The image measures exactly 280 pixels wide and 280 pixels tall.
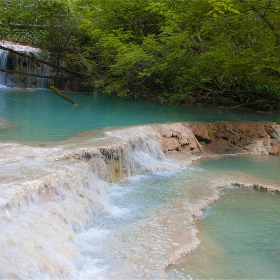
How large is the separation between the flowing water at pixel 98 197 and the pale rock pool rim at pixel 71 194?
0.6 inches

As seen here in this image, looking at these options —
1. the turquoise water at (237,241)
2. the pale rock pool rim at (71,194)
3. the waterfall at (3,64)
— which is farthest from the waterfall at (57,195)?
the waterfall at (3,64)

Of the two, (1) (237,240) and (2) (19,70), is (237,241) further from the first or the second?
(2) (19,70)

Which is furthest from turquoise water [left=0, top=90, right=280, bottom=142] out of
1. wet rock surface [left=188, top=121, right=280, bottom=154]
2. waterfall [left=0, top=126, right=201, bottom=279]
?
waterfall [left=0, top=126, right=201, bottom=279]

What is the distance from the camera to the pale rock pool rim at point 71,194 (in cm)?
423

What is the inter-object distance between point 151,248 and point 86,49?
14694mm

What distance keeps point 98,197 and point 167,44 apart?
9251 millimetres

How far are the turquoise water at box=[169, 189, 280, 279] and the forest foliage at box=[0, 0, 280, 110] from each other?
603 centimetres

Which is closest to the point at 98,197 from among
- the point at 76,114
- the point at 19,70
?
the point at 76,114

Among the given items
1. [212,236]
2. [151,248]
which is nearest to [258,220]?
[212,236]

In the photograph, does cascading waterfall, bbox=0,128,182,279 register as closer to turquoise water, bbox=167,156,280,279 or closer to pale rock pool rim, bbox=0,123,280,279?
pale rock pool rim, bbox=0,123,280,279

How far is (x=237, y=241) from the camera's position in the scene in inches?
213

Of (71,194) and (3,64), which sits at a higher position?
(3,64)

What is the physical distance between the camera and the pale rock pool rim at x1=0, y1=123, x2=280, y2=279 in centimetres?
423

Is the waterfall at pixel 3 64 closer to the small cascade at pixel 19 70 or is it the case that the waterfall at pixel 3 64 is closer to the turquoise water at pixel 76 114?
the small cascade at pixel 19 70
